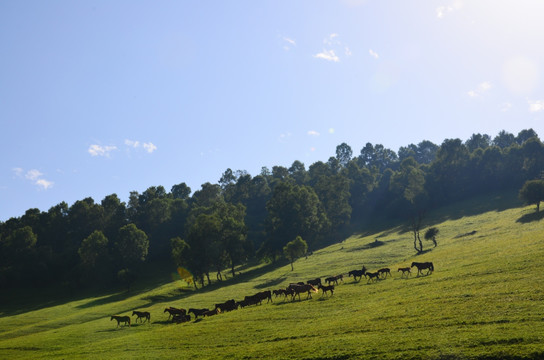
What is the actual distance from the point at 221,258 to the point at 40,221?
3892 inches

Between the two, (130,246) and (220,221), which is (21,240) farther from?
(220,221)

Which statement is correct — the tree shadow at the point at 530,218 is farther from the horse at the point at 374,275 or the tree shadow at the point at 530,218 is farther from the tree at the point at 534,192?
the horse at the point at 374,275

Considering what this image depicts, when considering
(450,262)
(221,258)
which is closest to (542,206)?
(450,262)

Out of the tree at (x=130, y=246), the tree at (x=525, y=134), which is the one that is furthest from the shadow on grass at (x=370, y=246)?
the tree at (x=525, y=134)

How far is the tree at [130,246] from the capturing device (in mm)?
112938

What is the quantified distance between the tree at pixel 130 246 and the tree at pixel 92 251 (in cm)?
512

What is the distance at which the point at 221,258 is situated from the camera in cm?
8981

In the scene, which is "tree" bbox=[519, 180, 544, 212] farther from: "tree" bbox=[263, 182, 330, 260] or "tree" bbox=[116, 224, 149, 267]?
"tree" bbox=[116, 224, 149, 267]

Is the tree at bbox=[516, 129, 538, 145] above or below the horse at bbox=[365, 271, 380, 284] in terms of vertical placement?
above

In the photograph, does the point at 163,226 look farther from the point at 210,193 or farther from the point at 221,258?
the point at 221,258

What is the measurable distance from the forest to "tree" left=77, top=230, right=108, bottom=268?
0.99 feet

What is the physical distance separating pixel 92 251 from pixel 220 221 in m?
48.6

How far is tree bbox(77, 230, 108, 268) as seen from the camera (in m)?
111

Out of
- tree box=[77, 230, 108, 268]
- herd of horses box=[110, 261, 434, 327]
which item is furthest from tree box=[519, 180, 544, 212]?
tree box=[77, 230, 108, 268]
